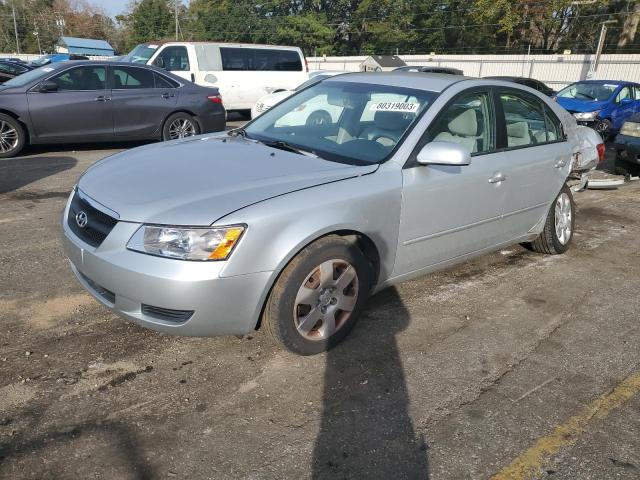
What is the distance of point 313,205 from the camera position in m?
3.05

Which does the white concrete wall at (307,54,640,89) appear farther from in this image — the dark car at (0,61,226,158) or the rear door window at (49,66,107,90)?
the rear door window at (49,66,107,90)

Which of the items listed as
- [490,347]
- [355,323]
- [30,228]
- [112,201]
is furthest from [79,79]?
[490,347]

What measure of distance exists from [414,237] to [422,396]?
1.09 m

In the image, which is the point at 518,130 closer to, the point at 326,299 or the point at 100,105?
the point at 326,299

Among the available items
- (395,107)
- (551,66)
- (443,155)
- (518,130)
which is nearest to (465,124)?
(395,107)

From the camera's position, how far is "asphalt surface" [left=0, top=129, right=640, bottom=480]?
249 cm

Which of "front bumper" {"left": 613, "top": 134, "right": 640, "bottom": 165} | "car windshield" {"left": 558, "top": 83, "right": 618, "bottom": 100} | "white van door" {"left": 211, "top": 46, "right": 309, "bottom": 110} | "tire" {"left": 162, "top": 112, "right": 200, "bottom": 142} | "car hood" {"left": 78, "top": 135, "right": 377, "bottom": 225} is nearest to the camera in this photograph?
"car hood" {"left": 78, "top": 135, "right": 377, "bottom": 225}

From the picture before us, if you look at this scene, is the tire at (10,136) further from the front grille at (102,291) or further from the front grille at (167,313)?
the front grille at (167,313)

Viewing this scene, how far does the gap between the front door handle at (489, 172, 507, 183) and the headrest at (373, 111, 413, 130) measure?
0.81 metres

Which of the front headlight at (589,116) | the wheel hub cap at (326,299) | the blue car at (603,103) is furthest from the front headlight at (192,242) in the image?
the front headlight at (589,116)

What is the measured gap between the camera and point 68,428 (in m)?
2.61

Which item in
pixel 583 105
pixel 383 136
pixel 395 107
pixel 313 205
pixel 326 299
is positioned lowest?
pixel 583 105

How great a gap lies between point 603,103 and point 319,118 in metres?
12.4

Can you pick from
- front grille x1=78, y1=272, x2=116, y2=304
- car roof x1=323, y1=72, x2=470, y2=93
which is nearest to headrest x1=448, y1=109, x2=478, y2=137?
car roof x1=323, y1=72, x2=470, y2=93
